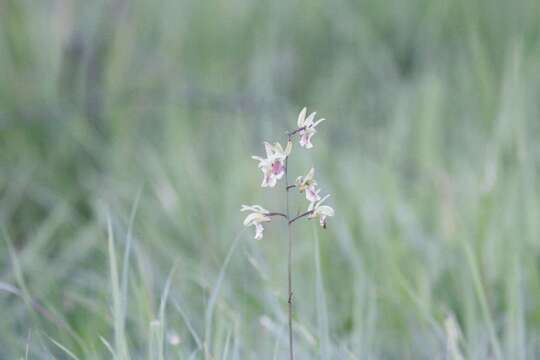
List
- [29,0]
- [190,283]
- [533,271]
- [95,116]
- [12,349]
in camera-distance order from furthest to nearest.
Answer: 1. [29,0]
2. [95,116]
3. [190,283]
4. [533,271]
5. [12,349]

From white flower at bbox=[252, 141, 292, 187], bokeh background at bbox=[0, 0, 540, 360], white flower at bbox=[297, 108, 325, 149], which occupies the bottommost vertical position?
white flower at bbox=[252, 141, 292, 187]

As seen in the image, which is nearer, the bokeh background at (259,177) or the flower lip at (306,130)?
the flower lip at (306,130)

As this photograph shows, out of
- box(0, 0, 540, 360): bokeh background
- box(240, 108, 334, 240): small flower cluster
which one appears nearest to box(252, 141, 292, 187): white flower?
box(240, 108, 334, 240): small flower cluster

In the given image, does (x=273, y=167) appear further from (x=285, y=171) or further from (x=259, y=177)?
(x=259, y=177)

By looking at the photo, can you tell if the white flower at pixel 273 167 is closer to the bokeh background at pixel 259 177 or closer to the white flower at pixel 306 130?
the white flower at pixel 306 130

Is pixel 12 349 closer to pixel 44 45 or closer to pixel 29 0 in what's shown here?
pixel 44 45

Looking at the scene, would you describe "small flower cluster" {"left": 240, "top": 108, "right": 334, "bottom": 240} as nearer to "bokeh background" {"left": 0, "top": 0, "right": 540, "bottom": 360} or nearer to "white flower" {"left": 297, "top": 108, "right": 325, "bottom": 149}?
"white flower" {"left": 297, "top": 108, "right": 325, "bottom": 149}

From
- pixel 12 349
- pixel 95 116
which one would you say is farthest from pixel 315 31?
pixel 12 349

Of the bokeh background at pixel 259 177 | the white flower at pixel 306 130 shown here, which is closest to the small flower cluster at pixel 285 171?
the white flower at pixel 306 130

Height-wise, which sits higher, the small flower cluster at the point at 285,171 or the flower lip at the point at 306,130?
the flower lip at the point at 306,130
